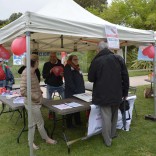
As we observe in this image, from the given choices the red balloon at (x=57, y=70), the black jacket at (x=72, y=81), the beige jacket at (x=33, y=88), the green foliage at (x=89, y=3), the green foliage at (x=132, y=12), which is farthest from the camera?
the green foliage at (x=89, y=3)

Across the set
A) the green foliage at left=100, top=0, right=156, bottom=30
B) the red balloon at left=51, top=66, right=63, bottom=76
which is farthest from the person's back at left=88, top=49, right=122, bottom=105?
the green foliage at left=100, top=0, right=156, bottom=30

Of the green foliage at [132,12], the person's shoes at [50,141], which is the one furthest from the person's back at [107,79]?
the green foliage at [132,12]

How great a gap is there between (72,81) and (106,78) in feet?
3.65

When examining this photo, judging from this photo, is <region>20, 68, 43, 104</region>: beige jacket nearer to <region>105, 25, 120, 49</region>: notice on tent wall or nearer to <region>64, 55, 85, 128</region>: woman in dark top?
<region>64, 55, 85, 128</region>: woman in dark top

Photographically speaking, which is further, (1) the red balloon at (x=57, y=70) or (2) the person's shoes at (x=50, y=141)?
(1) the red balloon at (x=57, y=70)

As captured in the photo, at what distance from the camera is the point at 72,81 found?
16.0 feet

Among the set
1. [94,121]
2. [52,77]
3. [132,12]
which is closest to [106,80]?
[94,121]

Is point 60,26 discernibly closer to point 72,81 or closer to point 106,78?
point 106,78

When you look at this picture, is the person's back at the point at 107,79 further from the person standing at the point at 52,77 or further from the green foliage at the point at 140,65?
the green foliage at the point at 140,65

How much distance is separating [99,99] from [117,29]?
4.51 ft

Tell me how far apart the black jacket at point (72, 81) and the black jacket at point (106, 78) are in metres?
0.89

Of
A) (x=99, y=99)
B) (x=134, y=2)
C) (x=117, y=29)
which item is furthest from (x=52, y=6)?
(x=134, y=2)

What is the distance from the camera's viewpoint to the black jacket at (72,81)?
4852 mm

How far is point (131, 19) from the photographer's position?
1856cm
